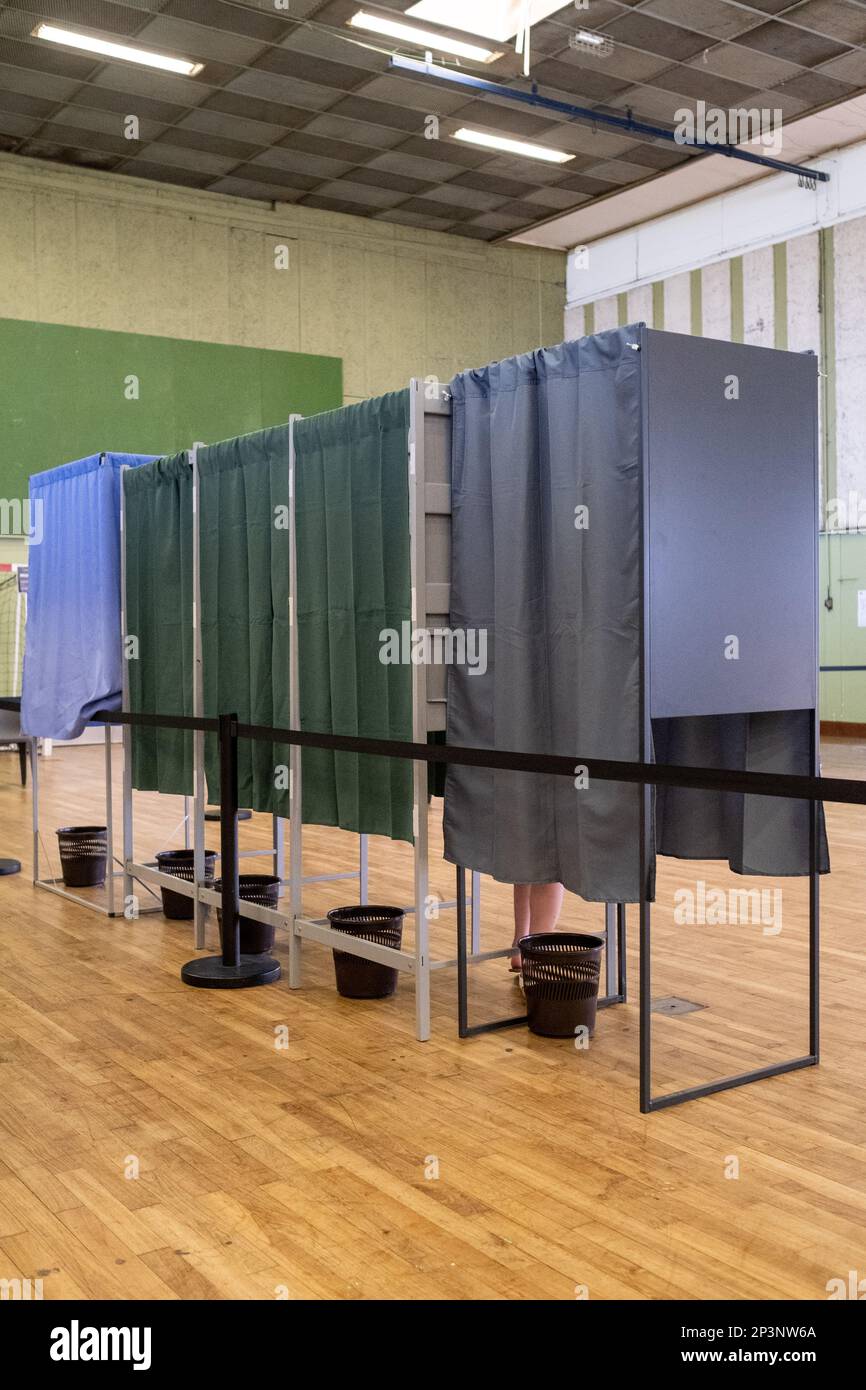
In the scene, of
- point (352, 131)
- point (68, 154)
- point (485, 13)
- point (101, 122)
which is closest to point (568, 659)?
point (485, 13)

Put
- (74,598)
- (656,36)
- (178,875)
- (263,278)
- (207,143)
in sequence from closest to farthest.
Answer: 1. (178,875)
2. (74,598)
3. (656,36)
4. (207,143)
5. (263,278)

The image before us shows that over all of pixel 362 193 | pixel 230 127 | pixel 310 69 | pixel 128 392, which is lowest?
pixel 128 392

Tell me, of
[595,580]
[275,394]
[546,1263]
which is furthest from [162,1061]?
[275,394]

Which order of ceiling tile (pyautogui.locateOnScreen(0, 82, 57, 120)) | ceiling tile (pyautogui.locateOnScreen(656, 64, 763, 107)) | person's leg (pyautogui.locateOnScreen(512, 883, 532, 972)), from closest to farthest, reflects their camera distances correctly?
person's leg (pyautogui.locateOnScreen(512, 883, 532, 972))
ceiling tile (pyautogui.locateOnScreen(656, 64, 763, 107))
ceiling tile (pyautogui.locateOnScreen(0, 82, 57, 120))

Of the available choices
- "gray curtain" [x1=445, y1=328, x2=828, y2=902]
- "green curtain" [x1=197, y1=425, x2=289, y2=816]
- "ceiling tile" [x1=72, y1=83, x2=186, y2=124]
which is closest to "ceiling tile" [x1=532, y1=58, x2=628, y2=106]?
"ceiling tile" [x1=72, y1=83, x2=186, y2=124]

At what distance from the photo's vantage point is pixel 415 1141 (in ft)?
9.89

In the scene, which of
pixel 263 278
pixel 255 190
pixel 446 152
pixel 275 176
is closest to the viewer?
pixel 446 152

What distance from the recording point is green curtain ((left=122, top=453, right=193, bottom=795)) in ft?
17.0

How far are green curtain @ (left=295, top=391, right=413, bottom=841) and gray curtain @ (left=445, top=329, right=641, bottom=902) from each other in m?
0.21

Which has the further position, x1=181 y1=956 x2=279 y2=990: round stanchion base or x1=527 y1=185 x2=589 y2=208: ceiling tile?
x1=527 y1=185 x2=589 y2=208: ceiling tile

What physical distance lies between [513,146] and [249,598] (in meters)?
9.39

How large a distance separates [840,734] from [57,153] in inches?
393

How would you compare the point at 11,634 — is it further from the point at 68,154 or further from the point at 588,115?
the point at 588,115

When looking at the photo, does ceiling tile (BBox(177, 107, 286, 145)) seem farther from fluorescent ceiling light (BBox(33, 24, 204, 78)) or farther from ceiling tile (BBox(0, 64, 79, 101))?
ceiling tile (BBox(0, 64, 79, 101))
